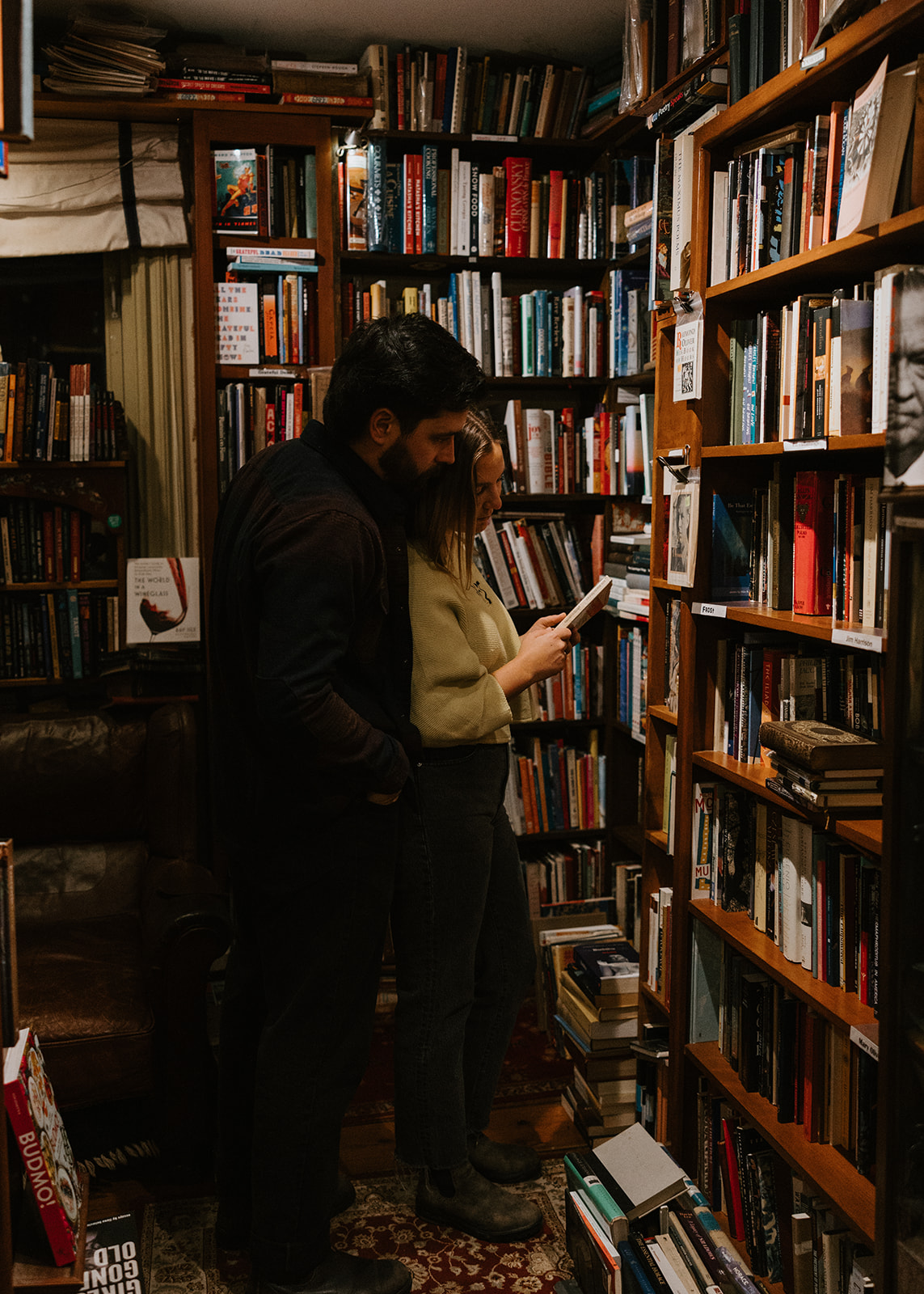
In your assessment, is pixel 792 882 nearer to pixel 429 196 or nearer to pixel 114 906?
pixel 114 906

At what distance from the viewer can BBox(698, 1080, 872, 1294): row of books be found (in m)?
1.67

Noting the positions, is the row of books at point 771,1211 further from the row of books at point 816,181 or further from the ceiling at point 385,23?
the ceiling at point 385,23

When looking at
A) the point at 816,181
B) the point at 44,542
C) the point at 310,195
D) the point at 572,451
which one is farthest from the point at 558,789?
the point at 816,181

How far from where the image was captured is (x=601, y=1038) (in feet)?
7.83

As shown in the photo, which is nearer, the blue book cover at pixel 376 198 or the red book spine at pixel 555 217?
the blue book cover at pixel 376 198

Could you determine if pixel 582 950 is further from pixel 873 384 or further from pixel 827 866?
pixel 873 384

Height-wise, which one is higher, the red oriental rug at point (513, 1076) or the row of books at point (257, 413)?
the row of books at point (257, 413)

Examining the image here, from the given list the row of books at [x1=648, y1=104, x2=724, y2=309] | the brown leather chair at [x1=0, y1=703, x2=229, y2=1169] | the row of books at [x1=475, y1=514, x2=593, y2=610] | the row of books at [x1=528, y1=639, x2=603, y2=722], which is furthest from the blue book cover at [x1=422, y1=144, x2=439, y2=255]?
the brown leather chair at [x1=0, y1=703, x2=229, y2=1169]

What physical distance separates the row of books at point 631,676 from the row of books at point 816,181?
1.37 metres

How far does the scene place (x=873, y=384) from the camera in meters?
→ 1.53

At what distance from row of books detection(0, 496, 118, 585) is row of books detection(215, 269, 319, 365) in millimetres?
668

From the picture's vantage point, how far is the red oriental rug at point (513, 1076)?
2.58 meters

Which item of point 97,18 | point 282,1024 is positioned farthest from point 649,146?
point 282,1024

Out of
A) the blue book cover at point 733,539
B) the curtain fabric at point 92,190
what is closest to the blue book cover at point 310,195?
the curtain fabric at point 92,190
